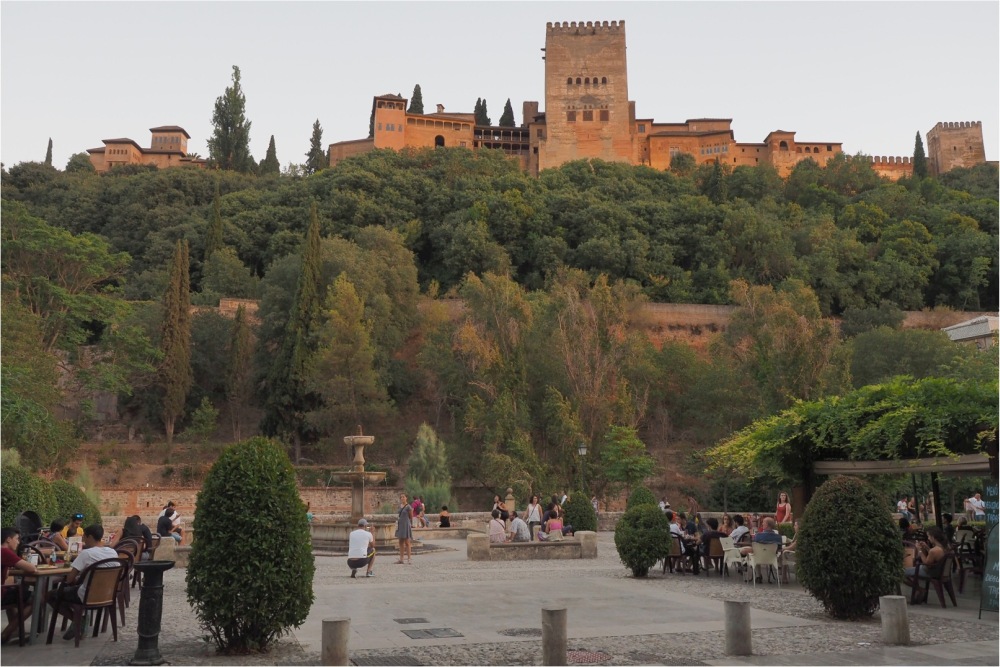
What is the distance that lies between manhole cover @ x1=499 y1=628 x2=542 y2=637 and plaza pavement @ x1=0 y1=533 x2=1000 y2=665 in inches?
1.6

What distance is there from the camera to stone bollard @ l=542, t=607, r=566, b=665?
287 inches

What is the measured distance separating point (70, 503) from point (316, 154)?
74.2 meters

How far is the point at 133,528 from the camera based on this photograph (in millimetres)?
12078

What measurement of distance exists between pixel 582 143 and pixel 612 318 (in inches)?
2018

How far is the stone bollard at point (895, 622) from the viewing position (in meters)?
8.27

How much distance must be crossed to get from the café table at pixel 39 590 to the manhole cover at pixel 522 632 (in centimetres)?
411

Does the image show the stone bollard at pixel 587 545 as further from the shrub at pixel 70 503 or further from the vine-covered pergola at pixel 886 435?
the shrub at pixel 70 503

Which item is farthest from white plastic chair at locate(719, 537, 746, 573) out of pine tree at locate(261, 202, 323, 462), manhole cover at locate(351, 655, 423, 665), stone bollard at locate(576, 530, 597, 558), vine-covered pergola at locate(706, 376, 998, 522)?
pine tree at locate(261, 202, 323, 462)

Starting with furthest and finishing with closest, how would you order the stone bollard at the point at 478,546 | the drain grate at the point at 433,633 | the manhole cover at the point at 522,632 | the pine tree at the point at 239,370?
the pine tree at the point at 239,370
the stone bollard at the point at 478,546
the manhole cover at the point at 522,632
the drain grate at the point at 433,633

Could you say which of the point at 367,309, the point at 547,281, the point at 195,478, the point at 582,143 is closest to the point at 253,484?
the point at 195,478

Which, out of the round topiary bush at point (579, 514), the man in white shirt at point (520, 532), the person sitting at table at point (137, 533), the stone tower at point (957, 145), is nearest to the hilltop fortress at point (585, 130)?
the stone tower at point (957, 145)

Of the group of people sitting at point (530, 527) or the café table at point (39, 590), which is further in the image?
the group of people sitting at point (530, 527)

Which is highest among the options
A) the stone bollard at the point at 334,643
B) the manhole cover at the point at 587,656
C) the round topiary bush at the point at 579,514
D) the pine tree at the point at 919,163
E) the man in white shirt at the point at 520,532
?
the pine tree at the point at 919,163

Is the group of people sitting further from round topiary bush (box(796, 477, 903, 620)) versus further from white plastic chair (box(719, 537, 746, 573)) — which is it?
round topiary bush (box(796, 477, 903, 620))
